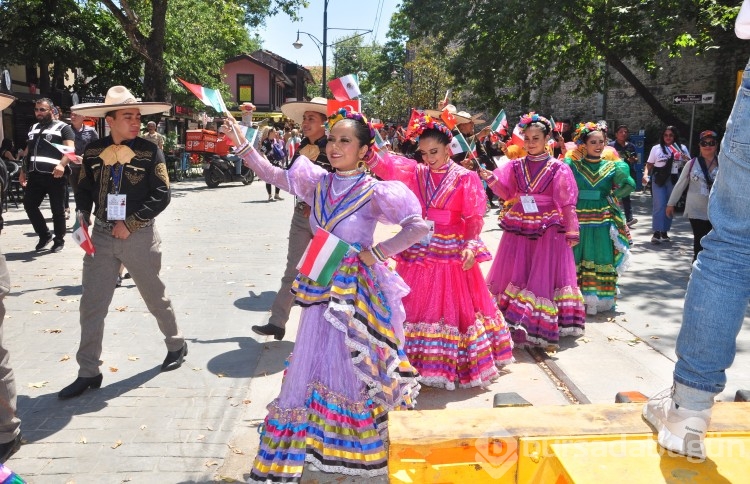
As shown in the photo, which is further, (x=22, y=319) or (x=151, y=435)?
(x=22, y=319)

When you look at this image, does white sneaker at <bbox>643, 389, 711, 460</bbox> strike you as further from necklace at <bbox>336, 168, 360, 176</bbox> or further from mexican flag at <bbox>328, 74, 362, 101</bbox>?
mexican flag at <bbox>328, 74, 362, 101</bbox>

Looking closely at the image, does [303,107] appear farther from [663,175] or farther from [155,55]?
[155,55]

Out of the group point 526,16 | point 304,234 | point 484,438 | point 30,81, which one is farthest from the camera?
point 30,81

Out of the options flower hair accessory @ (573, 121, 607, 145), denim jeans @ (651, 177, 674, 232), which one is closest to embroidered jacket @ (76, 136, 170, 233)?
flower hair accessory @ (573, 121, 607, 145)

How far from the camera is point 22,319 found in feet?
20.8

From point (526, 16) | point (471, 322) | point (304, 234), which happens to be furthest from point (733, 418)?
point (526, 16)

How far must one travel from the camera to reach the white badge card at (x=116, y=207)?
455cm

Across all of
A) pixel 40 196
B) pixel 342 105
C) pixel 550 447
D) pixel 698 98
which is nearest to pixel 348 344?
pixel 550 447

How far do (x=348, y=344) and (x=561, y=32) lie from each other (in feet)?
53.7

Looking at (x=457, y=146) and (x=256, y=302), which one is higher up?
(x=457, y=146)

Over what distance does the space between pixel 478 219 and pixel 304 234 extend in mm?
1746

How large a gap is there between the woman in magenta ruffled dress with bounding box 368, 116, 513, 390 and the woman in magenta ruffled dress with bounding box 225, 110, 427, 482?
104cm

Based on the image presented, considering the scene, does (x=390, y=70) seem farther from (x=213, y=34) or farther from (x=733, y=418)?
(x=733, y=418)

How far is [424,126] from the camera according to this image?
16.0 ft
